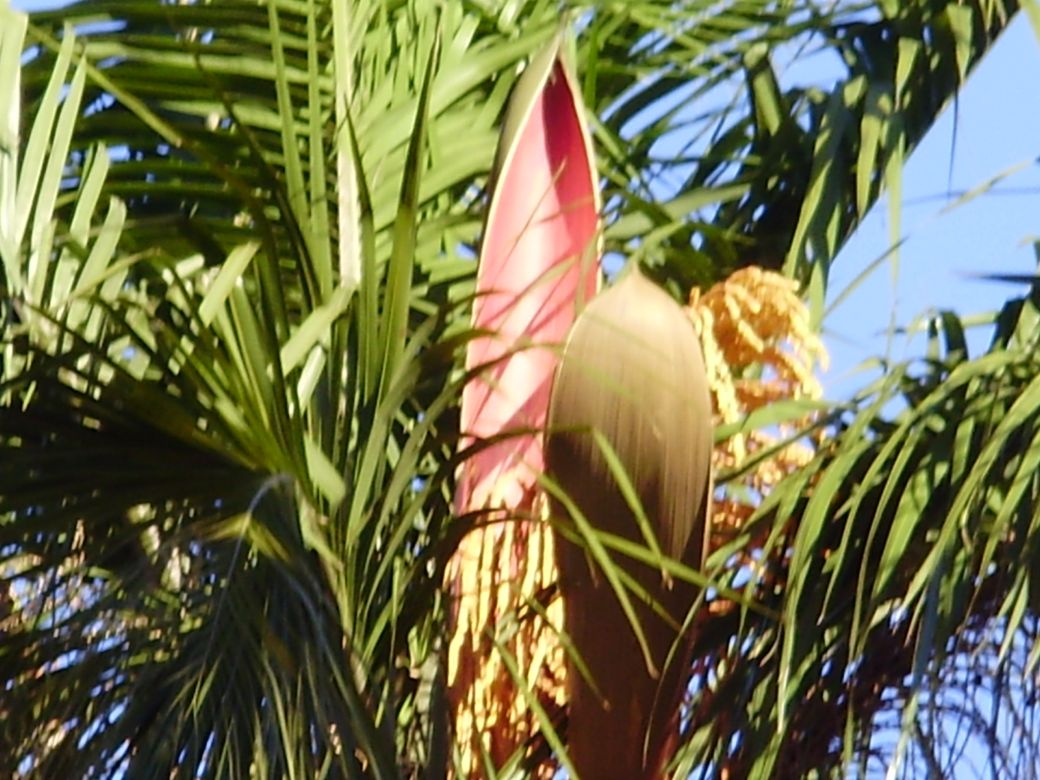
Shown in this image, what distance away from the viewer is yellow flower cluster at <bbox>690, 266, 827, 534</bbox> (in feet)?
5.45

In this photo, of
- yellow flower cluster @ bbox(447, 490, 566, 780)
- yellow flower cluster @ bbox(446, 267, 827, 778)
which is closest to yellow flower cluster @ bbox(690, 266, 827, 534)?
yellow flower cluster @ bbox(446, 267, 827, 778)

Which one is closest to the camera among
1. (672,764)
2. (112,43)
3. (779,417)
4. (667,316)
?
(667,316)

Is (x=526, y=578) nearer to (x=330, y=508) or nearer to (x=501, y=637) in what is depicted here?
(x=501, y=637)

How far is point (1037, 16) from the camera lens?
1.81m

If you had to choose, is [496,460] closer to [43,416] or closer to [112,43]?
[43,416]

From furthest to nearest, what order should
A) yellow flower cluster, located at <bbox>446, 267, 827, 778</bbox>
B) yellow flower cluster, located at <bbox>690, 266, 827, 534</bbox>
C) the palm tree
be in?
yellow flower cluster, located at <bbox>690, 266, 827, 534</bbox>, yellow flower cluster, located at <bbox>446, 267, 827, 778</bbox>, the palm tree

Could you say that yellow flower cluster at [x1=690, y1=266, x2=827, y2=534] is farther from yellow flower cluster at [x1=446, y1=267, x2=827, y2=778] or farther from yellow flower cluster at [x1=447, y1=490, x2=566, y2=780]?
yellow flower cluster at [x1=447, y1=490, x2=566, y2=780]

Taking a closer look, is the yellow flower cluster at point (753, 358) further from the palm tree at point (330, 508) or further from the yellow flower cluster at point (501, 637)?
the yellow flower cluster at point (501, 637)

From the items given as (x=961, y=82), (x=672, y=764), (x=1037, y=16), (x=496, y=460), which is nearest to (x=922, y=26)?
(x=961, y=82)

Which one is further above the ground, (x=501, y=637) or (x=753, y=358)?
(x=753, y=358)

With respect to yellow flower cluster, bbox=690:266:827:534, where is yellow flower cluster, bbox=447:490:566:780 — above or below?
below

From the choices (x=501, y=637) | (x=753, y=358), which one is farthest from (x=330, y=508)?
(x=753, y=358)

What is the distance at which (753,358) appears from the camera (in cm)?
172

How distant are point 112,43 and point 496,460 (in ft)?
2.14
